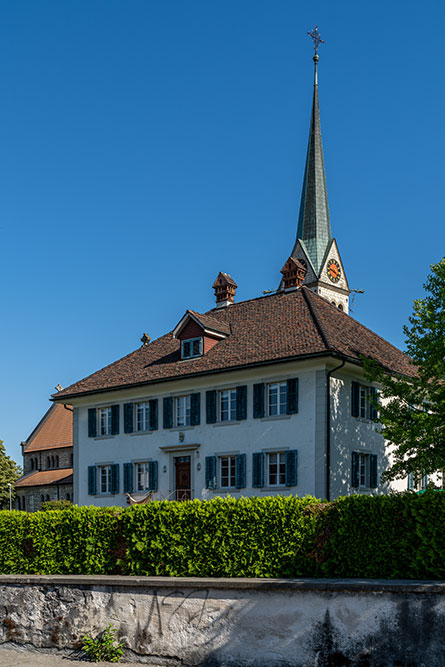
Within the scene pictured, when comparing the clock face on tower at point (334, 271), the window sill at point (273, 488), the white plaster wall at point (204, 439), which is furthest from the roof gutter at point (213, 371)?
the clock face on tower at point (334, 271)

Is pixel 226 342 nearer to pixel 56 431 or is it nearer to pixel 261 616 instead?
pixel 261 616

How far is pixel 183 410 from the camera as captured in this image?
33188 millimetres

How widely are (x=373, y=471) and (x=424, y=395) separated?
5652mm

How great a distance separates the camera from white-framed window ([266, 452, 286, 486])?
29.3 m

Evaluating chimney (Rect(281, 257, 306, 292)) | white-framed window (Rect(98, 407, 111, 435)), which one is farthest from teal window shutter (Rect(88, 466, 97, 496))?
chimney (Rect(281, 257, 306, 292))

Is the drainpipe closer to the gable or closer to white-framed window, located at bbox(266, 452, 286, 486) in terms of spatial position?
white-framed window, located at bbox(266, 452, 286, 486)

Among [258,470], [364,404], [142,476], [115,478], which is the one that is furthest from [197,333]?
[364,404]

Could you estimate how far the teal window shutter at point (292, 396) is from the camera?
29125 millimetres

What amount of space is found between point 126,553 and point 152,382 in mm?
19451

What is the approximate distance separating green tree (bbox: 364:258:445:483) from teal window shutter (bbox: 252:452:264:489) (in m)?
4.82

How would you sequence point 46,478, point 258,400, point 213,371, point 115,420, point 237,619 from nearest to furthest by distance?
point 237,619 → point 258,400 → point 213,371 → point 115,420 → point 46,478

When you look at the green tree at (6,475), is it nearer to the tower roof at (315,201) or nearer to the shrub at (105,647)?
the tower roof at (315,201)

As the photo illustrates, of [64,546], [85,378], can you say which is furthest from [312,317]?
[64,546]

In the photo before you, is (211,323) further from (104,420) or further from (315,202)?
(315,202)
